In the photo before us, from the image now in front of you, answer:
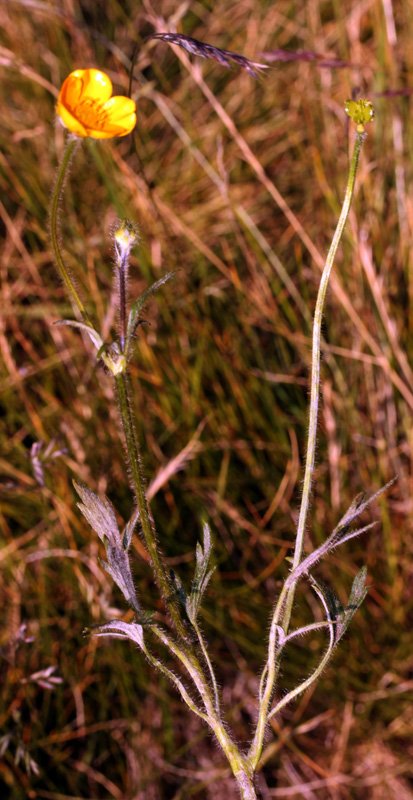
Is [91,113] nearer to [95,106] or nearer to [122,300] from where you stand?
[95,106]

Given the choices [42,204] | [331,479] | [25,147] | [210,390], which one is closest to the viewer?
[331,479]

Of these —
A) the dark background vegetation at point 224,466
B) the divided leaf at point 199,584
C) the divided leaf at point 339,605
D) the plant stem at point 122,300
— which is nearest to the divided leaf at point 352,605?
the divided leaf at point 339,605

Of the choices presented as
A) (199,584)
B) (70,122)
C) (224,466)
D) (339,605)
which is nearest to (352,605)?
(339,605)

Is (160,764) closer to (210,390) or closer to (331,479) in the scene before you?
(331,479)

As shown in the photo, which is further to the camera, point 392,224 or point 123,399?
point 392,224

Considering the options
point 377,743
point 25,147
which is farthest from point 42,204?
point 377,743

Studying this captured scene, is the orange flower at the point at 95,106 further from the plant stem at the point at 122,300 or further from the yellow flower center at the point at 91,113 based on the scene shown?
the plant stem at the point at 122,300

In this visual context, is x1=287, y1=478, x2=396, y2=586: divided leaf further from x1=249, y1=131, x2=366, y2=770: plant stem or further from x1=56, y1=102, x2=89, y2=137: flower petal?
x1=56, y1=102, x2=89, y2=137: flower petal

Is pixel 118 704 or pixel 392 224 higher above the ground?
pixel 392 224
